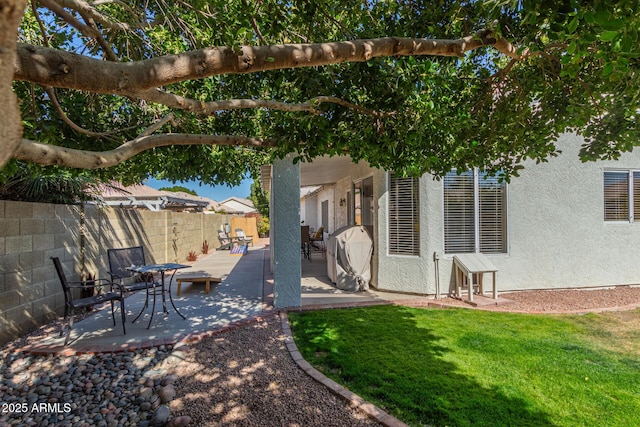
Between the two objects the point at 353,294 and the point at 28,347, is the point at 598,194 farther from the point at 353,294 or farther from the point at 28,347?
the point at 28,347

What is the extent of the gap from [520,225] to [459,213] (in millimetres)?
1722

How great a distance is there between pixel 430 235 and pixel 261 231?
25684 millimetres

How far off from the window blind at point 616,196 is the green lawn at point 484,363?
353 centimetres

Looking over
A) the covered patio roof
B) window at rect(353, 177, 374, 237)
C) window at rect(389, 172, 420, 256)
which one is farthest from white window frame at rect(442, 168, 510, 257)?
the covered patio roof

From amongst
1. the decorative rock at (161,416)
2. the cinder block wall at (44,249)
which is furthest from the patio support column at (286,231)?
the cinder block wall at (44,249)

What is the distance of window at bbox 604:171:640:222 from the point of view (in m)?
9.06

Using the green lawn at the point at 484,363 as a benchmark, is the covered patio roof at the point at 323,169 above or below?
above

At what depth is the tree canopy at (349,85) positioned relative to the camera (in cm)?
356

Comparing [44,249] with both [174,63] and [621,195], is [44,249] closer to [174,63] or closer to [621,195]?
[174,63]

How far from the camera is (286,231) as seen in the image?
7.09m

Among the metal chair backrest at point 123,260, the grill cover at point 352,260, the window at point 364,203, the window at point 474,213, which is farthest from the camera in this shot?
the window at point 364,203

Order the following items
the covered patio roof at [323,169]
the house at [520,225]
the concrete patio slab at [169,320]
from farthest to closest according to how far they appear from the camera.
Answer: the covered patio roof at [323,169] < the house at [520,225] < the concrete patio slab at [169,320]

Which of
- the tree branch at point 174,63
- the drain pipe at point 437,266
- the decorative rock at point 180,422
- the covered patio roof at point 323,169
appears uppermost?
the covered patio roof at point 323,169

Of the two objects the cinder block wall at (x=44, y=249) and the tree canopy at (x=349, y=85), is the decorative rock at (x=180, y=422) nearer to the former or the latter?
the tree canopy at (x=349, y=85)
